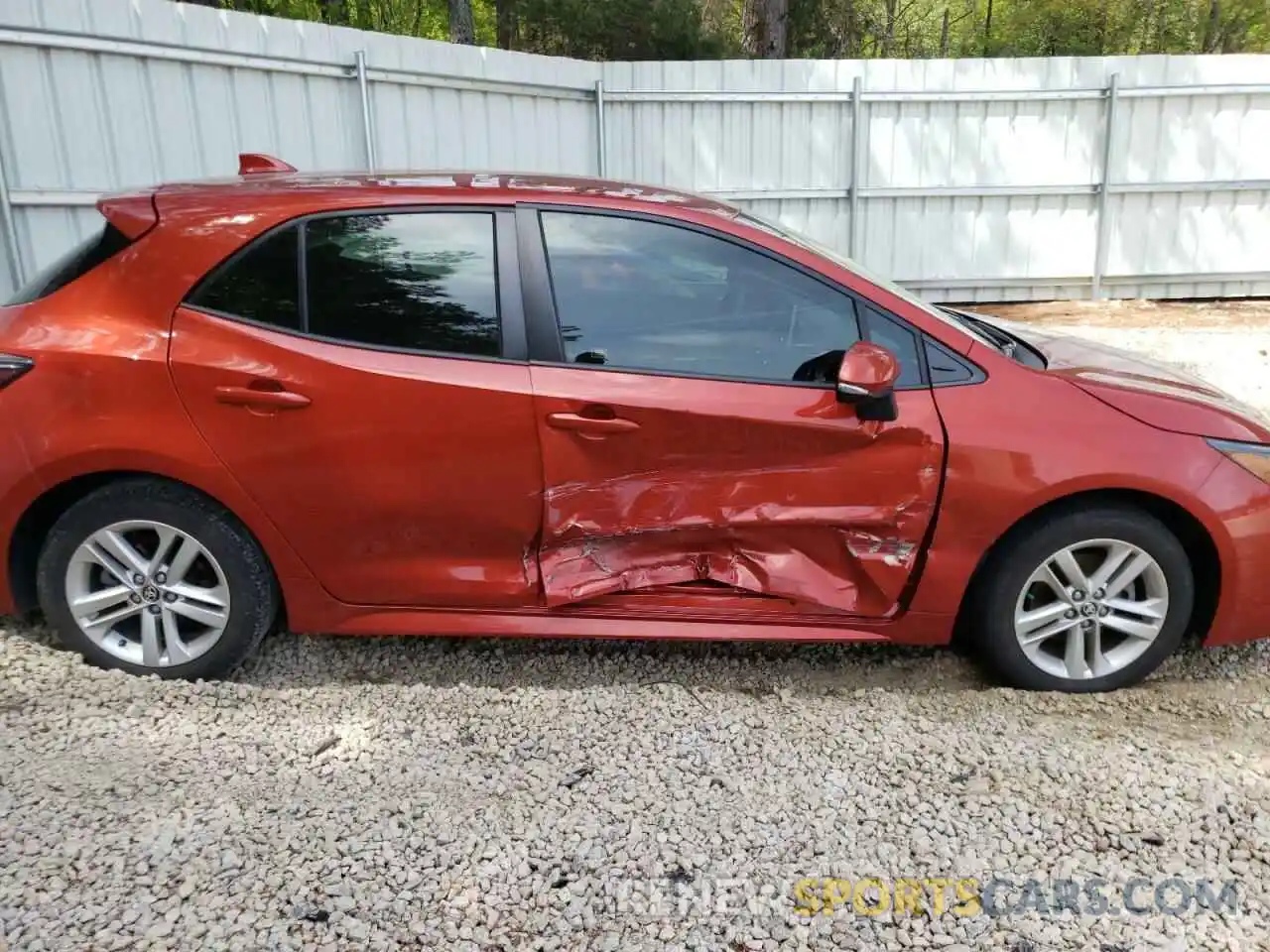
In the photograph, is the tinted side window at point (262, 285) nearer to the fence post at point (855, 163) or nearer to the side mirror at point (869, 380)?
the side mirror at point (869, 380)

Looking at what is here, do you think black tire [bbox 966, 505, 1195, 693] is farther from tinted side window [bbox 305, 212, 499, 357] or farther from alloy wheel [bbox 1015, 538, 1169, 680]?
tinted side window [bbox 305, 212, 499, 357]

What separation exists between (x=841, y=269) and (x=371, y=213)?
160 centimetres

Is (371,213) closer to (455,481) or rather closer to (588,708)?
(455,481)

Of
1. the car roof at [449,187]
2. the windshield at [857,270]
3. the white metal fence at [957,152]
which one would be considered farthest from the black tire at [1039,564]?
the white metal fence at [957,152]

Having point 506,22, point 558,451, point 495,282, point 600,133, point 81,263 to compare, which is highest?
point 506,22

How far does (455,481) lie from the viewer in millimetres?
3143

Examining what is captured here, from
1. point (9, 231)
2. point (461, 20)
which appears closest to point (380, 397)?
point (9, 231)

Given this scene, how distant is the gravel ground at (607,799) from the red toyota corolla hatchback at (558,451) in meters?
0.26

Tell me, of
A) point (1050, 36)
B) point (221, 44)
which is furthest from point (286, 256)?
point (1050, 36)

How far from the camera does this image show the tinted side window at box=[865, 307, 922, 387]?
317 cm

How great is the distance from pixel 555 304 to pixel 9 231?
4193 mm

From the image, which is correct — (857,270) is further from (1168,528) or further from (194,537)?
(194,537)

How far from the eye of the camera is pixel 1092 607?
325 centimetres

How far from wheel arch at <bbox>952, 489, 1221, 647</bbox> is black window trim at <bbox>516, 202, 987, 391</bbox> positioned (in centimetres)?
50
